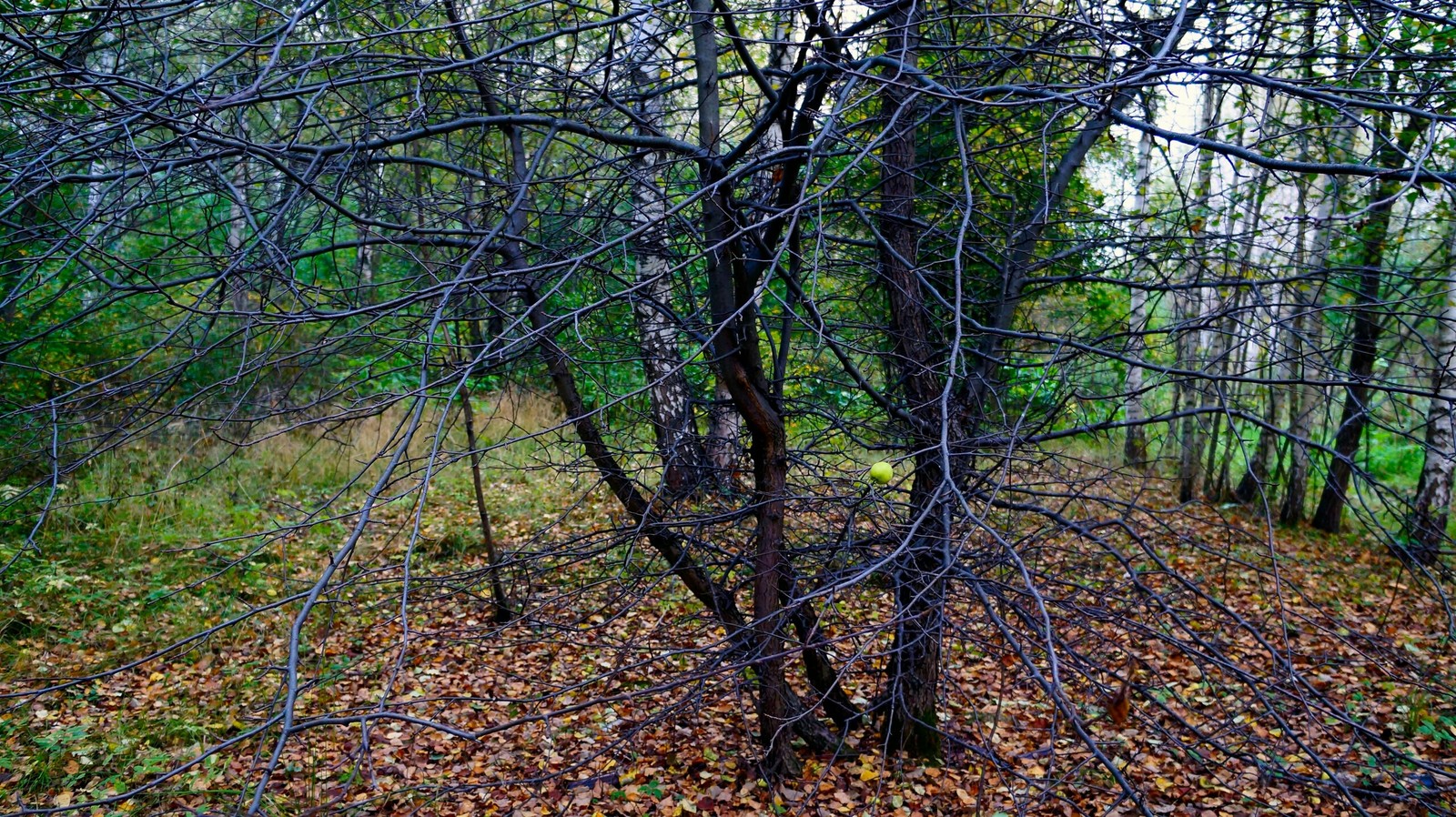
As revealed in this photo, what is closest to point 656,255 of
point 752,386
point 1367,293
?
point 752,386

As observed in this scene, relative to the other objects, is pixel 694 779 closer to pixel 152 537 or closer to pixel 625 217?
pixel 625 217

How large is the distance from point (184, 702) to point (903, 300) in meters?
5.02

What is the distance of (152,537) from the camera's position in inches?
295

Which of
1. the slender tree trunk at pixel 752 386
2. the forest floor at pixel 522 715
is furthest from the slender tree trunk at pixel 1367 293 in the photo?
the slender tree trunk at pixel 752 386

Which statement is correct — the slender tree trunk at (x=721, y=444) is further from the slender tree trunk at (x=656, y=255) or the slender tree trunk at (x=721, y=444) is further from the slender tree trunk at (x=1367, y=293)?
the slender tree trunk at (x=1367, y=293)

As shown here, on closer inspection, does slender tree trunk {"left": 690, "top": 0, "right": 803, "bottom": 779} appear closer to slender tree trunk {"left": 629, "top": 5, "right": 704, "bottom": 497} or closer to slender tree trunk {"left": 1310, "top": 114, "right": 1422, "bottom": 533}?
slender tree trunk {"left": 629, "top": 5, "right": 704, "bottom": 497}

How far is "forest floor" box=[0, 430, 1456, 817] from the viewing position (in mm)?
4398

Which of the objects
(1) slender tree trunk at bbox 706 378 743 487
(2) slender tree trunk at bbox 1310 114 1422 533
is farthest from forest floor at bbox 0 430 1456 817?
(2) slender tree trunk at bbox 1310 114 1422 533

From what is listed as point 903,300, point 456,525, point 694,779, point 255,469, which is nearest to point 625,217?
point 903,300

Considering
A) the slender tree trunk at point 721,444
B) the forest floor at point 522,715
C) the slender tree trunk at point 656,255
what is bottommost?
the forest floor at point 522,715

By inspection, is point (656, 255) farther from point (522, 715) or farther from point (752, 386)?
point (522, 715)

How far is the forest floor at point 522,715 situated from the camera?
4398mm

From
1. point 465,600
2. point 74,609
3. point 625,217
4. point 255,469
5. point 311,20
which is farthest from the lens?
point 255,469

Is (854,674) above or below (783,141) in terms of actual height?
below
